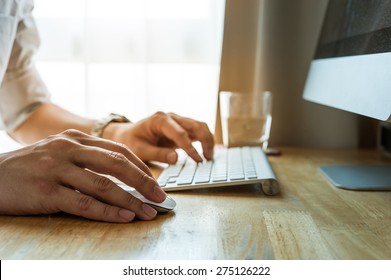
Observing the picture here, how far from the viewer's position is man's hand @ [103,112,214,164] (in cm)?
99

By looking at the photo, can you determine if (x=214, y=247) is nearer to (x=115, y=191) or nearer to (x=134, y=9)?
(x=115, y=191)

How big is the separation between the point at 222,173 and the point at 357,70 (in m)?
0.26

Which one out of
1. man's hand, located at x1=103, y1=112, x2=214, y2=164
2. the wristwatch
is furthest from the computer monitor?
the wristwatch

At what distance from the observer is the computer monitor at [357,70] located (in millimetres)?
715

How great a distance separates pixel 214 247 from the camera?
1.75 feet

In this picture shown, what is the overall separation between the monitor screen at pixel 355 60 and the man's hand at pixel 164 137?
9.5 inches

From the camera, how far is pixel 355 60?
0.85m

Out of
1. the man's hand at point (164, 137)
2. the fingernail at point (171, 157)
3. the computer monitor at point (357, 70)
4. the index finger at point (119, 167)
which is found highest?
the computer monitor at point (357, 70)

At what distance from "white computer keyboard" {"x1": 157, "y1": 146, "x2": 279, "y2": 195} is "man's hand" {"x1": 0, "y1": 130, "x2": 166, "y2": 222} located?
0.15m

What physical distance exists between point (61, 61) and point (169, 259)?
1050 mm

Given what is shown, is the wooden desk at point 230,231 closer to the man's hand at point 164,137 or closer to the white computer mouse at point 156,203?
the white computer mouse at point 156,203

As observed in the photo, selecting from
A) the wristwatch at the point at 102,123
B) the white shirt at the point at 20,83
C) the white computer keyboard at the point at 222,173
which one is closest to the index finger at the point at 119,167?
the white computer keyboard at the point at 222,173

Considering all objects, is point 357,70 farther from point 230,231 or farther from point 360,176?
point 230,231

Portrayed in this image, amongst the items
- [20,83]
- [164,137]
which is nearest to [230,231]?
[164,137]
